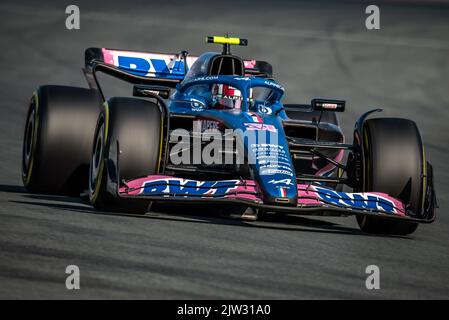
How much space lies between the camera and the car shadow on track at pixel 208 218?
11.3 m

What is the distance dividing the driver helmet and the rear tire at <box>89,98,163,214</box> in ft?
5.18

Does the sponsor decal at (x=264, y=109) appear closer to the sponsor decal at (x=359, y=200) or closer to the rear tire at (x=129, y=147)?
the rear tire at (x=129, y=147)

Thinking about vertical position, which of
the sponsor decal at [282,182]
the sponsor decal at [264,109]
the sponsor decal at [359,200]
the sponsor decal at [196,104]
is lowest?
the sponsor decal at [359,200]

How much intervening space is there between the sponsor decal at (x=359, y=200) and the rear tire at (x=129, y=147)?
1.68m

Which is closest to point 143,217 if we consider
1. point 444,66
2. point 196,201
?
point 196,201

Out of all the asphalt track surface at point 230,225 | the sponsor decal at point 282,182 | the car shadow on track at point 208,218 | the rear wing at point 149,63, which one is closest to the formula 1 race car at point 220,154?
the sponsor decal at point 282,182

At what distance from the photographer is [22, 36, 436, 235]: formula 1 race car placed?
10.7 metres

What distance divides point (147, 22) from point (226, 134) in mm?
19361

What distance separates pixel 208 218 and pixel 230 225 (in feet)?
1.87

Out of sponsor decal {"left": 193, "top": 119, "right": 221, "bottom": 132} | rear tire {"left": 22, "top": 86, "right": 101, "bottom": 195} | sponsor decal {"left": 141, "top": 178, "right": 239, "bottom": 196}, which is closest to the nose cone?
sponsor decal {"left": 141, "top": 178, "right": 239, "bottom": 196}

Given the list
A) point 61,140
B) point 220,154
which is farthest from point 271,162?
point 61,140

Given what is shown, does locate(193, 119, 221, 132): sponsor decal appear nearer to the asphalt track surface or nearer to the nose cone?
the nose cone

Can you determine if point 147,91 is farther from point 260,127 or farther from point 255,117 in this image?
point 260,127
